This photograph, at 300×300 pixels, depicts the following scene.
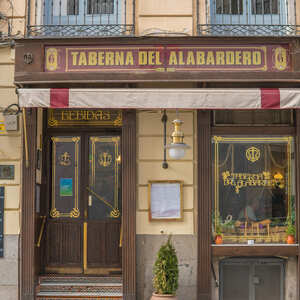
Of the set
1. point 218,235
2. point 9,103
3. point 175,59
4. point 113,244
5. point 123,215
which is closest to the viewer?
point 175,59

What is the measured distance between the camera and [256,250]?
962 centimetres

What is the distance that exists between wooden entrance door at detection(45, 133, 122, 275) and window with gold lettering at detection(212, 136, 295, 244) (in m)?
1.83

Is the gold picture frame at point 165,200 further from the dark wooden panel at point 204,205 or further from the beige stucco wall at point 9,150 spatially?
the beige stucco wall at point 9,150

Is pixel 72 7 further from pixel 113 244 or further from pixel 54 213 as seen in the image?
pixel 113 244

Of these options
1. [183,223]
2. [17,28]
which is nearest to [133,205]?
[183,223]

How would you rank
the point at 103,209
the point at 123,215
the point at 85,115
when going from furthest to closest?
the point at 85,115, the point at 103,209, the point at 123,215

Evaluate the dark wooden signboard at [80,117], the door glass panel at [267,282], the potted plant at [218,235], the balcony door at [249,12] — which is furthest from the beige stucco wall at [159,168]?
the balcony door at [249,12]

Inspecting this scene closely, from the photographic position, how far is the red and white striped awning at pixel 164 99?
885 cm

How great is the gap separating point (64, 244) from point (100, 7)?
14.0 feet

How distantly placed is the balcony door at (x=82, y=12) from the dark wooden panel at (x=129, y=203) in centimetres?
187

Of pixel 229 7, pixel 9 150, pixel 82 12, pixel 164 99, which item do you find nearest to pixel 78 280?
pixel 9 150

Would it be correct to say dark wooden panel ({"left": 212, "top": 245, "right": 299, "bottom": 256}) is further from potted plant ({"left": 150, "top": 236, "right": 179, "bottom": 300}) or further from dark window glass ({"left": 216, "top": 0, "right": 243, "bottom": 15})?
dark window glass ({"left": 216, "top": 0, "right": 243, "bottom": 15})

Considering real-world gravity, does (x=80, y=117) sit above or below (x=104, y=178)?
above

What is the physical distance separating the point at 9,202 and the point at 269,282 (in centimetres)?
459
